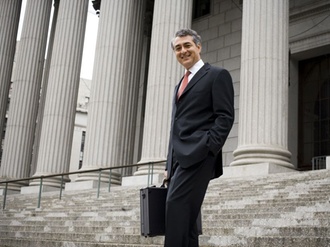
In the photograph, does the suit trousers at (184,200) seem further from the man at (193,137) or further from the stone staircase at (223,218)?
the stone staircase at (223,218)

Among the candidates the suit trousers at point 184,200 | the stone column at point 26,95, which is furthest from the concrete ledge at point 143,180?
the suit trousers at point 184,200

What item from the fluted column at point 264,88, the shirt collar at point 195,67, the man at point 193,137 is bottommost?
the man at point 193,137

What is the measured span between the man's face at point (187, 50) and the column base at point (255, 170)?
434 inches

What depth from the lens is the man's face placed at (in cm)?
425

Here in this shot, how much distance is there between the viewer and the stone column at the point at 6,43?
Result: 2864cm

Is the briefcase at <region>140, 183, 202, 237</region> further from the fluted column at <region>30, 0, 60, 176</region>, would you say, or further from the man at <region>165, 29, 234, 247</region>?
the fluted column at <region>30, 0, 60, 176</region>

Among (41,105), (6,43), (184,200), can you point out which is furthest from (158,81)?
(184,200)

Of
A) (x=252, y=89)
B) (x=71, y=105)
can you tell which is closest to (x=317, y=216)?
(x=252, y=89)

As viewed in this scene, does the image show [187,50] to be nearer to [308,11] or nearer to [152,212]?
[152,212]

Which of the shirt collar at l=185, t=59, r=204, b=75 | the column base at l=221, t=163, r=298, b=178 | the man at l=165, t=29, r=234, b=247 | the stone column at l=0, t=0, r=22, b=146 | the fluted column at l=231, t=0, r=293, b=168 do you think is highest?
the stone column at l=0, t=0, r=22, b=146

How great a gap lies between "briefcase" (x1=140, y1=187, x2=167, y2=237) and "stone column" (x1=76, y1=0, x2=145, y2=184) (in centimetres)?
1687

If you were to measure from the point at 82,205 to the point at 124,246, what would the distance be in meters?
7.68

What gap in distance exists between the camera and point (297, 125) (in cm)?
2433

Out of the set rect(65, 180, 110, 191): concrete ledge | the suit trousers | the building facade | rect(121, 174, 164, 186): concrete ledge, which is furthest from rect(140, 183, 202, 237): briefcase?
rect(65, 180, 110, 191): concrete ledge
